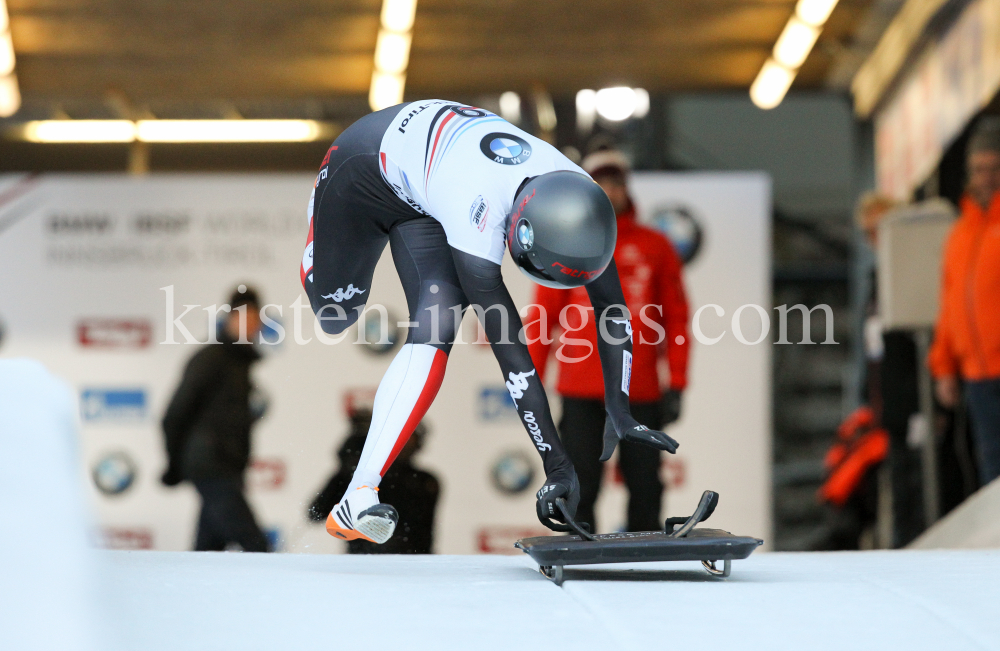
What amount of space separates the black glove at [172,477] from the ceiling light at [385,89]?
9.34 ft

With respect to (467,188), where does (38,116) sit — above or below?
above

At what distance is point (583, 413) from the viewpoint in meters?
3.65

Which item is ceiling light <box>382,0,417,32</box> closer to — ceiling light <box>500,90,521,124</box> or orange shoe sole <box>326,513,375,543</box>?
ceiling light <box>500,90,521,124</box>

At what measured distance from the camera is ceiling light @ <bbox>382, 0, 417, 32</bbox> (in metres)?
5.57

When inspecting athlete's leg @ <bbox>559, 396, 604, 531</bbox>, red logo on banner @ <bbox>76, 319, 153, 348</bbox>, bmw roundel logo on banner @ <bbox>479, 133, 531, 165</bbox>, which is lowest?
athlete's leg @ <bbox>559, 396, 604, 531</bbox>

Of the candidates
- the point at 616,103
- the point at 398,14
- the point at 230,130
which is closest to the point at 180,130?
the point at 230,130

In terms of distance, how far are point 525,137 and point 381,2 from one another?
11.8 ft

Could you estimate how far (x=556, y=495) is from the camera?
2.11 m

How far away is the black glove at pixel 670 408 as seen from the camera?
12.5ft

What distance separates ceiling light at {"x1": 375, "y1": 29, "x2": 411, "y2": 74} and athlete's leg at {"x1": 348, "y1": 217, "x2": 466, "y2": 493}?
3.58 meters

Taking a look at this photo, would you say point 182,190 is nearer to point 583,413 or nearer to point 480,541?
point 480,541

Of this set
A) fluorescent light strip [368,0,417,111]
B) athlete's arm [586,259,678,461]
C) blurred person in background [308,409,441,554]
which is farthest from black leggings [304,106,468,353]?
fluorescent light strip [368,0,417,111]

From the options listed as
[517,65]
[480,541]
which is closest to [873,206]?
[517,65]

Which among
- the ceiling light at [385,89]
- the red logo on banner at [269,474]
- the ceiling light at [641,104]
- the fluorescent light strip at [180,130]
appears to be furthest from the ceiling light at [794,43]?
the red logo on banner at [269,474]
